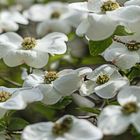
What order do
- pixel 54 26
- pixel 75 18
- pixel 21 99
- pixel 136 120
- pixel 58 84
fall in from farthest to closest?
pixel 54 26 < pixel 75 18 < pixel 58 84 < pixel 21 99 < pixel 136 120

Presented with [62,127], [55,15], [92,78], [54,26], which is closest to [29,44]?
[92,78]

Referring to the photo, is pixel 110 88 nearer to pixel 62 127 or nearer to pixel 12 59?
pixel 62 127

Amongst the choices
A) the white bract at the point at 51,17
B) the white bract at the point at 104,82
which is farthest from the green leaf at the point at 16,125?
the white bract at the point at 51,17

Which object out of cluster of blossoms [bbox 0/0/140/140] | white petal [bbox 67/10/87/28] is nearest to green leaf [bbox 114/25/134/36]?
cluster of blossoms [bbox 0/0/140/140]

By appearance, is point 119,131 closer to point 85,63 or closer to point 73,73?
point 73,73

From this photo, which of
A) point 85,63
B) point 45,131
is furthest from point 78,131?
point 85,63

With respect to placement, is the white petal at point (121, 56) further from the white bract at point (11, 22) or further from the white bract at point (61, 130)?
the white bract at point (11, 22)
